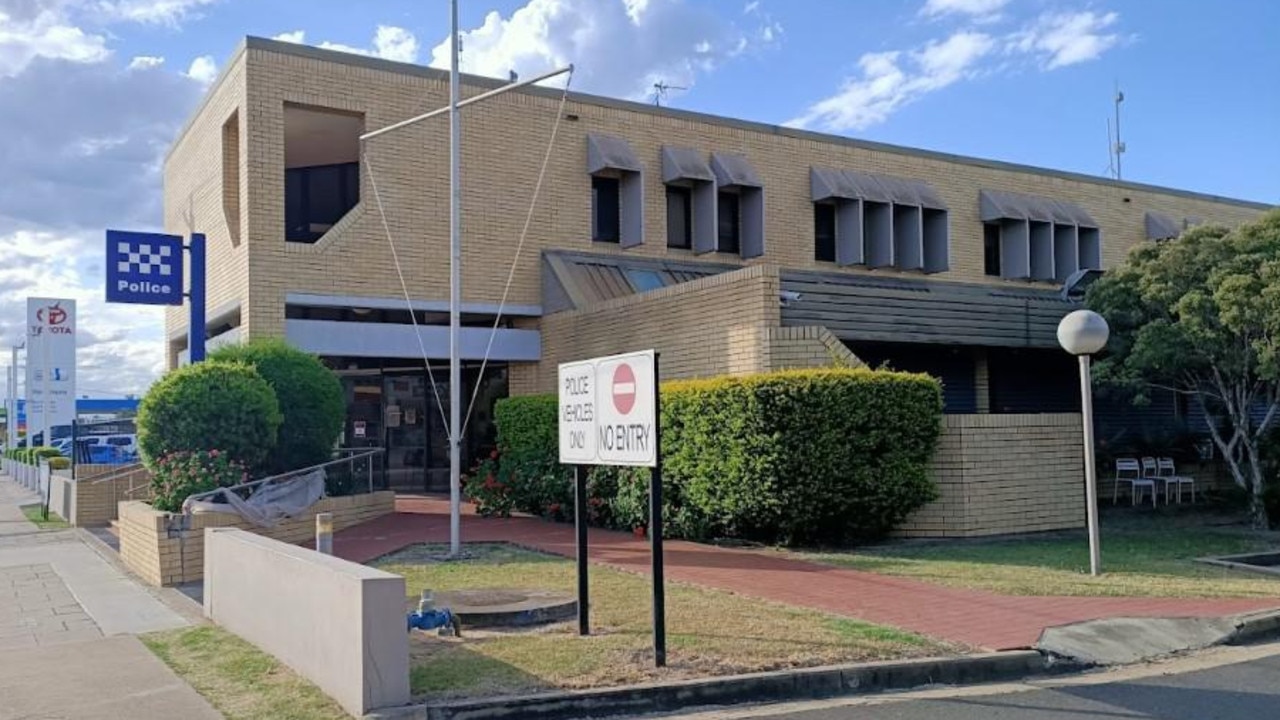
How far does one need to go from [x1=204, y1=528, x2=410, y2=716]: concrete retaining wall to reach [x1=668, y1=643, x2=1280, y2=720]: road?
1.86 meters

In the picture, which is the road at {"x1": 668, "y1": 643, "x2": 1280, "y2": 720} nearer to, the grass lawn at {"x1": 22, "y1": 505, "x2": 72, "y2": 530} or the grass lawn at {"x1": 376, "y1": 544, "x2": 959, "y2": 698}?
the grass lawn at {"x1": 376, "y1": 544, "x2": 959, "y2": 698}

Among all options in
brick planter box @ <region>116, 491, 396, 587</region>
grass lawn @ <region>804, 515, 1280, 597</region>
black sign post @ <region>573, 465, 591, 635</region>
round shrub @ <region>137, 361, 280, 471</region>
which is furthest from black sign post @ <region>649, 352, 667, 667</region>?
round shrub @ <region>137, 361, 280, 471</region>

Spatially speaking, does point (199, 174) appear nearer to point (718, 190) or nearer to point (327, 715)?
point (718, 190)

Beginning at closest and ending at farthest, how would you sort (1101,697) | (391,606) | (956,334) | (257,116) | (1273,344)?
(391,606)
(1101,697)
(1273,344)
(956,334)
(257,116)

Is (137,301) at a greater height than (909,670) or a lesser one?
greater

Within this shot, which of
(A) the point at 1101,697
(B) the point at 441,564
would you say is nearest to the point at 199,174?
(B) the point at 441,564

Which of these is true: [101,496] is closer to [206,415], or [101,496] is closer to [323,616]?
[206,415]

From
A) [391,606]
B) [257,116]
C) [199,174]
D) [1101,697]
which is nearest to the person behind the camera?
[391,606]

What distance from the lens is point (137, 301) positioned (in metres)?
18.4

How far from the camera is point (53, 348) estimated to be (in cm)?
3459

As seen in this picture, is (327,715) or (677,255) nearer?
(327,715)

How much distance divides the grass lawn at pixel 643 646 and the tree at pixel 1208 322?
843cm

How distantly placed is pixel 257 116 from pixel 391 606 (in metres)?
13.9

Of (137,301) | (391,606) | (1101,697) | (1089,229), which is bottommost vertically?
(1101,697)
